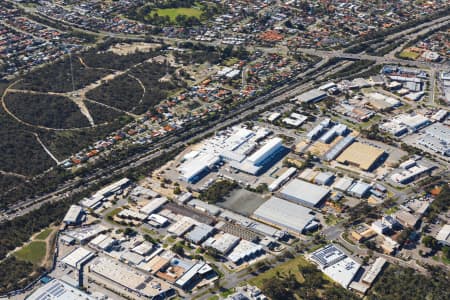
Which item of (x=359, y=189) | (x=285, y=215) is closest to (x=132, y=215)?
(x=285, y=215)

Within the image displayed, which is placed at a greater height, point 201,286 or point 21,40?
point 21,40

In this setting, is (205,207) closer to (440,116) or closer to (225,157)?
(225,157)

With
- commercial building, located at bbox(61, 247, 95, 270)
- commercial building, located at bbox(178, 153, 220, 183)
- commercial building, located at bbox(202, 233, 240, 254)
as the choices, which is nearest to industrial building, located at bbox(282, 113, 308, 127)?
commercial building, located at bbox(178, 153, 220, 183)

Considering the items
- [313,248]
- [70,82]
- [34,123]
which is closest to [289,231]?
[313,248]

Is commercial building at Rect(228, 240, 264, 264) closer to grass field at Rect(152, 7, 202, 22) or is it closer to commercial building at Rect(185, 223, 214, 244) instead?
commercial building at Rect(185, 223, 214, 244)

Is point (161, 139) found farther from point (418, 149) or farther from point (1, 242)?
point (418, 149)
